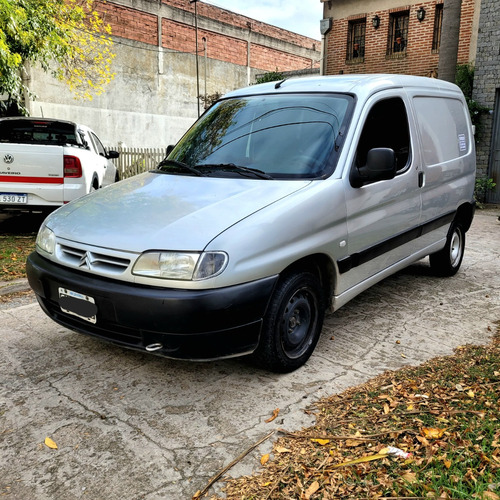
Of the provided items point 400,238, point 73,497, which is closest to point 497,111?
point 400,238

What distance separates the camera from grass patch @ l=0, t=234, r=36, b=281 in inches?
230

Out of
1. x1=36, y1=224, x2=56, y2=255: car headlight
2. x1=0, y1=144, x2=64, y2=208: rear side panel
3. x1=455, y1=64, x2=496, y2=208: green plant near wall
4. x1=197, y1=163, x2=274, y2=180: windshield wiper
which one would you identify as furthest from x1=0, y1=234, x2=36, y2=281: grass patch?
x1=455, y1=64, x2=496, y2=208: green plant near wall

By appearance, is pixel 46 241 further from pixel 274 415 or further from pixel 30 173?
pixel 30 173

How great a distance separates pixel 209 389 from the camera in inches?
129

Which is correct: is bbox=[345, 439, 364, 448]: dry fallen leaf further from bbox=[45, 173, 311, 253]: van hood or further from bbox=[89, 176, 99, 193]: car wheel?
bbox=[89, 176, 99, 193]: car wheel

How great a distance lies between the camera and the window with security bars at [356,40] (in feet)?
52.6

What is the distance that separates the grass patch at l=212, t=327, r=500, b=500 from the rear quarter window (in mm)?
2267

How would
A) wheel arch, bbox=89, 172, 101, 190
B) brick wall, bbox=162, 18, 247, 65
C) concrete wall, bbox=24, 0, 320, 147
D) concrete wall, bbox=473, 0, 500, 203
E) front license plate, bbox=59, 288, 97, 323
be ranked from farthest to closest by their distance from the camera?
brick wall, bbox=162, 18, 247, 65
concrete wall, bbox=24, 0, 320, 147
concrete wall, bbox=473, 0, 500, 203
wheel arch, bbox=89, 172, 101, 190
front license plate, bbox=59, 288, 97, 323

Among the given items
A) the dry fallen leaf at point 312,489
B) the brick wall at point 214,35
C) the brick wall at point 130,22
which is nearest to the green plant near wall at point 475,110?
the dry fallen leaf at point 312,489

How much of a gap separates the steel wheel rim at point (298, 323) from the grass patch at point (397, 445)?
0.45 meters

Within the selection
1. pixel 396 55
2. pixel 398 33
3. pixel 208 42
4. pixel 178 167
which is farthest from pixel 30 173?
→ pixel 208 42

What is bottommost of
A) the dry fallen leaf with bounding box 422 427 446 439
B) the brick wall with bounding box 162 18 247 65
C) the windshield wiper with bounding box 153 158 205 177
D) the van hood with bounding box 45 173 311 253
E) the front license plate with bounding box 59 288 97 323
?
the dry fallen leaf with bounding box 422 427 446 439

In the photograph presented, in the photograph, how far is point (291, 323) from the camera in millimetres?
3381

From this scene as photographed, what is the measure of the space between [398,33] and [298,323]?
46.9 feet
